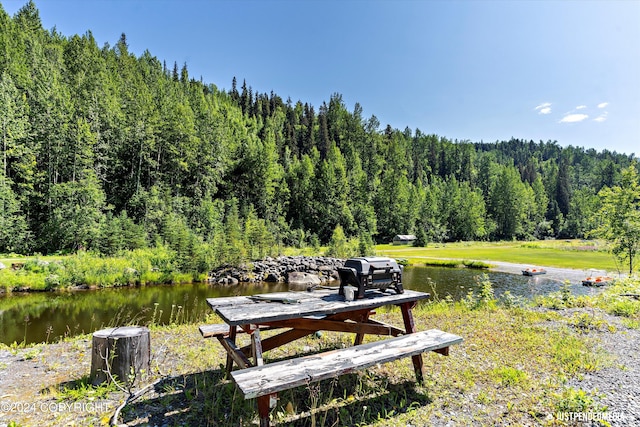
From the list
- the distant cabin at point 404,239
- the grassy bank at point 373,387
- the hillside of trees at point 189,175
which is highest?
the hillside of trees at point 189,175

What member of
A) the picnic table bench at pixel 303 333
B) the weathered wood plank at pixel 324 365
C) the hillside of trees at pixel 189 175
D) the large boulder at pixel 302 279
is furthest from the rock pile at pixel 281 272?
the weathered wood plank at pixel 324 365

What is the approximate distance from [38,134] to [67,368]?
102 ft

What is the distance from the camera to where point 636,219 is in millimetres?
13516

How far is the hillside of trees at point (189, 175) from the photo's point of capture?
24625 millimetres

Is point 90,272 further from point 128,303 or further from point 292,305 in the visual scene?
point 292,305

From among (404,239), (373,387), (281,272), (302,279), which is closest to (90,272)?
(281,272)

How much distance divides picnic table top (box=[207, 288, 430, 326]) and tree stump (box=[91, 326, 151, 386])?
3.48 feet

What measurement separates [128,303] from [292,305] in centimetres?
1361

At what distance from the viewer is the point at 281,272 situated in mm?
24844

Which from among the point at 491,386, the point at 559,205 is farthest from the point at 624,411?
the point at 559,205

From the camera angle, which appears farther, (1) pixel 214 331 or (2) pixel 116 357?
(1) pixel 214 331

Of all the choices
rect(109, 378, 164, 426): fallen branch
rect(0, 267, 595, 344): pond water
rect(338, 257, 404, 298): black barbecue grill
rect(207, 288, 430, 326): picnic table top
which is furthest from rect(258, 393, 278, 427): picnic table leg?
rect(0, 267, 595, 344): pond water

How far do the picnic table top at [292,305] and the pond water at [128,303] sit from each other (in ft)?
12.4

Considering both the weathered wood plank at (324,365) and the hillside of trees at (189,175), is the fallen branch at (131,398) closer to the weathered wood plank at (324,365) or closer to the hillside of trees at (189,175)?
the weathered wood plank at (324,365)
